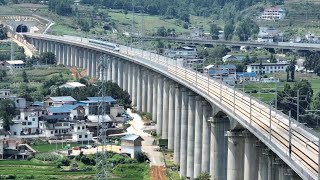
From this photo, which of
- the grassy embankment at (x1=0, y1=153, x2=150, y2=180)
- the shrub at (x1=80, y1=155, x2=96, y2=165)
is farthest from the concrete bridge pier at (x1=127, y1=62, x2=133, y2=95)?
the shrub at (x1=80, y1=155, x2=96, y2=165)

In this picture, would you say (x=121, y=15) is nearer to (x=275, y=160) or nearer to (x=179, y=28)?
(x=179, y=28)

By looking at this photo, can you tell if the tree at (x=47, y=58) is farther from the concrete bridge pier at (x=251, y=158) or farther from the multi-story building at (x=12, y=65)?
the concrete bridge pier at (x=251, y=158)

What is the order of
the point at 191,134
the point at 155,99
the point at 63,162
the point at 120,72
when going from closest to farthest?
1. the point at 191,134
2. the point at 63,162
3. the point at 155,99
4. the point at 120,72

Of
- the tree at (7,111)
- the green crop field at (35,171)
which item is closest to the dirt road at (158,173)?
the green crop field at (35,171)

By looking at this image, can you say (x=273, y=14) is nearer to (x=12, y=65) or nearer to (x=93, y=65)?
(x=93, y=65)

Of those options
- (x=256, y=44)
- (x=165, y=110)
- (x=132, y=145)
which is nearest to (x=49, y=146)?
(x=132, y=145)

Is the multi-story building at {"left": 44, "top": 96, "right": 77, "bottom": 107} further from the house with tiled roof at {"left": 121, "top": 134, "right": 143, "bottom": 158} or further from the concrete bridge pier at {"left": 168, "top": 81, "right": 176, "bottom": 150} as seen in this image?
the house with tiled roof at {"left": 121, "top": 134, "right": 143, "bottom": 158}

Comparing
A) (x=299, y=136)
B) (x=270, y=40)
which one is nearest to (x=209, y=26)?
(x=270, y=40)

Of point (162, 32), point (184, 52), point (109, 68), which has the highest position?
point (162, 32)
